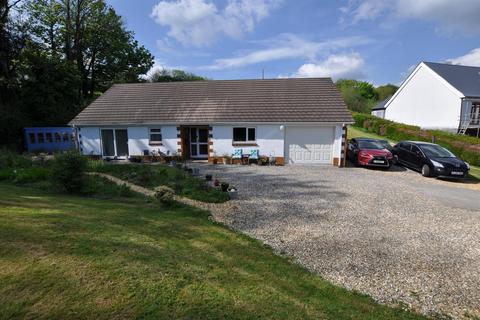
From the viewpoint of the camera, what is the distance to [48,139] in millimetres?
20062

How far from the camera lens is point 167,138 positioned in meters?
17.0

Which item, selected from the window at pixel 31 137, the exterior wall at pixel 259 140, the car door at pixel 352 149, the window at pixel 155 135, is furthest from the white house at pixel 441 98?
the window at pixel 31 137

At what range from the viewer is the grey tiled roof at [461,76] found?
2802cm

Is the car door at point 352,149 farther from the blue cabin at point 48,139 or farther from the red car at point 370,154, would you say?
the blue cabin at point 48,139

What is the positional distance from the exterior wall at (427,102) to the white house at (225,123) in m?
19.4

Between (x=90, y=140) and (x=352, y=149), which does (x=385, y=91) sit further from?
(x=90, y=140)

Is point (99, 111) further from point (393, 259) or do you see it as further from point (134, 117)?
point (393, 259)

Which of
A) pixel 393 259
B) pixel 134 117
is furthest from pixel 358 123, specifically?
pixel 393 259

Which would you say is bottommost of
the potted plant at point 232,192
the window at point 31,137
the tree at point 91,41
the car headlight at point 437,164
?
the potted plant at point 232,192

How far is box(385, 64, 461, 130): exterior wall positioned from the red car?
18.7 metres

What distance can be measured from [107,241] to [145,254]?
762 mm

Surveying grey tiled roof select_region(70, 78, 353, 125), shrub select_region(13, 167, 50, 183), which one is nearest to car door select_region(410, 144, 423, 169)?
grey tiled roof select_region(70, 78, 353, 125)

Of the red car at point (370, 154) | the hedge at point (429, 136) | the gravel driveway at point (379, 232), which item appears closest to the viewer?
the gravel driveway at point (379, 232)

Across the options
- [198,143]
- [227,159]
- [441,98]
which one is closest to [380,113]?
[441,98]
